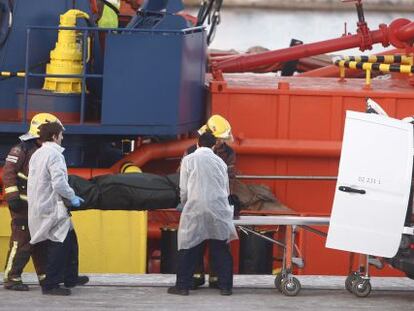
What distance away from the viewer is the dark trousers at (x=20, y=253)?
1127cm

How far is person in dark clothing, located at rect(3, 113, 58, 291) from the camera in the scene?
11.2 meters

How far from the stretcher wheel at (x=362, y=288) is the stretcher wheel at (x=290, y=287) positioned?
0.48 m

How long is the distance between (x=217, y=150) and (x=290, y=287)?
202 cm

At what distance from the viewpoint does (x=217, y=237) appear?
11.3 meters

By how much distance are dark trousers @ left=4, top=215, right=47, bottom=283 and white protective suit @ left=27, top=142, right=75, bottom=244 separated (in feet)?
0.81

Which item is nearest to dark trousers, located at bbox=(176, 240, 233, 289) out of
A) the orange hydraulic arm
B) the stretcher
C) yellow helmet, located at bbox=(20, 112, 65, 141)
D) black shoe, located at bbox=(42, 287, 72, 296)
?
the stretcher

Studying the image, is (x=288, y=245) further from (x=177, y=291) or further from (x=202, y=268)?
(x=177, y=291)

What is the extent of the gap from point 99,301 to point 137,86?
268cm

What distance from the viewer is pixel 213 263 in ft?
37.6

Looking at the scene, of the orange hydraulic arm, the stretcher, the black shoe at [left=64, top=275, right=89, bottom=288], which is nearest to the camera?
the stretcher

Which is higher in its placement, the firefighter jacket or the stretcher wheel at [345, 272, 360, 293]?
the firefighter jacket

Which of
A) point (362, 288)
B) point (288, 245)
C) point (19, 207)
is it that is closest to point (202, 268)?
point (288, 245)

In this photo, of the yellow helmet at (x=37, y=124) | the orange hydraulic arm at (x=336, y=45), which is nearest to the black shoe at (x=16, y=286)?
the yellow helmet at (x=37, y=124)

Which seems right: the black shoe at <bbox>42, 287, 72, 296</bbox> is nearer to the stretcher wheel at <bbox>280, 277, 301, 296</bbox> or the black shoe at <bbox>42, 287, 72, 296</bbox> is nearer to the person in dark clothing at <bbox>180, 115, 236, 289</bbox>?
the person in dark clothing at <bbox>180, 115, 236, 289</bbox>
